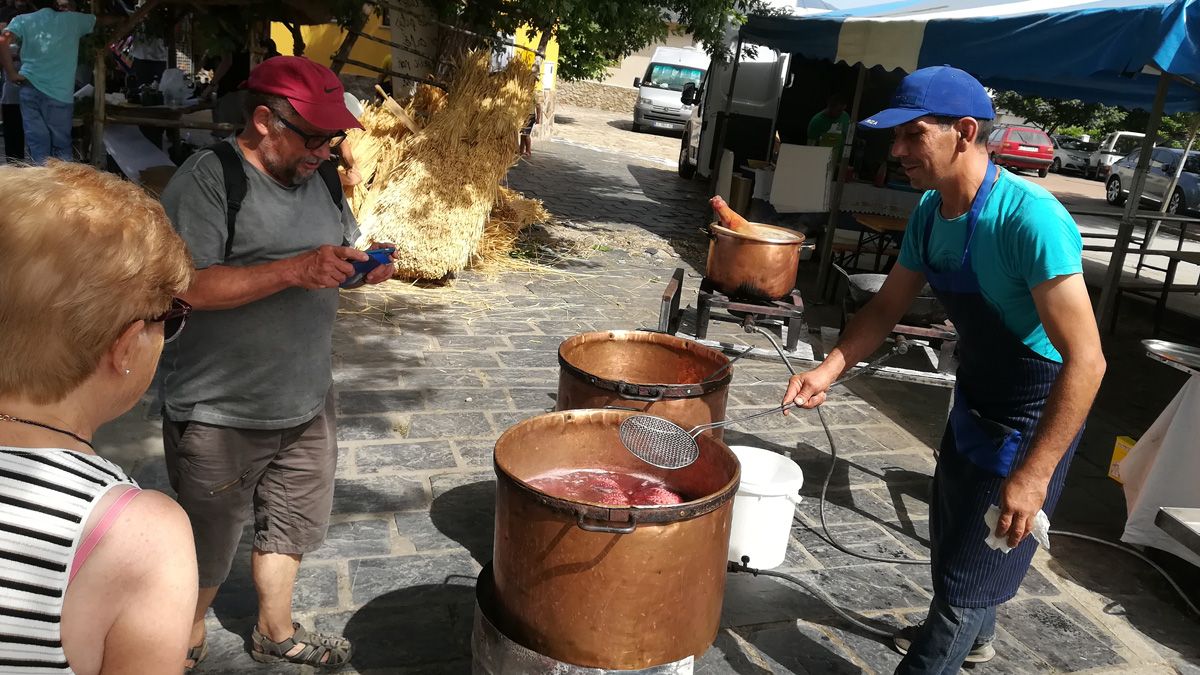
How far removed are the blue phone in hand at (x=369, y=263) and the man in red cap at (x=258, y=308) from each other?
0.02m

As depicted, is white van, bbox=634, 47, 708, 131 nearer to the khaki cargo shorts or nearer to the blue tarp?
the blue tarp

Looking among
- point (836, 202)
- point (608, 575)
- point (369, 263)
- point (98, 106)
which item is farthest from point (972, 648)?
point (98, 106)

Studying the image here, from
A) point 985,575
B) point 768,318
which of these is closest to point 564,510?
point 985,575

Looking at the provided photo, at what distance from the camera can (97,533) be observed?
115cm

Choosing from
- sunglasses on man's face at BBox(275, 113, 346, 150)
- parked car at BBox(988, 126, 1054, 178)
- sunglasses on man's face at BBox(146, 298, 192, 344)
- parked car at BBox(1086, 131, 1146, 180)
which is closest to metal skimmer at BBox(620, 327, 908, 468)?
sunglasses on man's face at BBox(275, 113, 346, 150)

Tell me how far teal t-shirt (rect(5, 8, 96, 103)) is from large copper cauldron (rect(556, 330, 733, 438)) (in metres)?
6.76

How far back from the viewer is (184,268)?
1338mm

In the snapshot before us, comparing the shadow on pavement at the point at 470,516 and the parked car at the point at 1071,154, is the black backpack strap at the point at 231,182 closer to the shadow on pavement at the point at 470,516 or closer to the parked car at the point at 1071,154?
the shadow on pavement at the point at 470,516

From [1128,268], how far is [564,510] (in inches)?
547

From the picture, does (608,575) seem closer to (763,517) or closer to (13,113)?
(763,517)

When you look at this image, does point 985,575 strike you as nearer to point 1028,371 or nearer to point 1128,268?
point 1028,371

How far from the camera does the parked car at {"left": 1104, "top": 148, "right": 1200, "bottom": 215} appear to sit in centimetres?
2156

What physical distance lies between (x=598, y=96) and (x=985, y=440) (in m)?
30.8

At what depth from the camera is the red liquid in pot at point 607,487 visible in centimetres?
274
